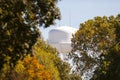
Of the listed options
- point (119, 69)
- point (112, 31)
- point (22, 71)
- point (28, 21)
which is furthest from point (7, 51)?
point (112, 31)

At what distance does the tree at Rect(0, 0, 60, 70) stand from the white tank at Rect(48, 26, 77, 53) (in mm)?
94111

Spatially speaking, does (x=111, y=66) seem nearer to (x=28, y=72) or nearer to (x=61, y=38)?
(x=28, y=72)

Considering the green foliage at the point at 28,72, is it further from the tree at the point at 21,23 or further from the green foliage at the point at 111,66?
the tree at the point at 21,23

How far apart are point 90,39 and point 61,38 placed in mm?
49229

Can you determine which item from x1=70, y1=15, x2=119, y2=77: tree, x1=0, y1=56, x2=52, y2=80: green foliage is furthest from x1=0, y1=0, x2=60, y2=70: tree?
x1=70, y1=15, x2=119, y2=77: tree

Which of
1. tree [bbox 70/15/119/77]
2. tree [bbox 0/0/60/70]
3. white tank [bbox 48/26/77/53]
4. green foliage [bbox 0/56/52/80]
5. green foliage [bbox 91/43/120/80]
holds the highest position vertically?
white tank [bbox 48/26/77/53]

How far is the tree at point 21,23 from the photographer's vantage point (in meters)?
27.6

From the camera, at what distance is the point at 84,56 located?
252ft

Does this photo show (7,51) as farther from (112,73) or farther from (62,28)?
(62,28)

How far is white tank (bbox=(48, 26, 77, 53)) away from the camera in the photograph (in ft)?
409

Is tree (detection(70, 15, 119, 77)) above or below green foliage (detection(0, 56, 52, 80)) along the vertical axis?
above

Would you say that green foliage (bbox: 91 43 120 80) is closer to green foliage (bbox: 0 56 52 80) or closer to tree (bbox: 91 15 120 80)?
tree (bbox: 91 15 120 80)

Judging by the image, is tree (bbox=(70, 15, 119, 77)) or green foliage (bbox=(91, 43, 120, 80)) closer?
green foliage (bbox=(91, 43, 120, 80))

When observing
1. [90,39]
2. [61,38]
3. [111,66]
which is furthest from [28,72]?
→ [61,38]
